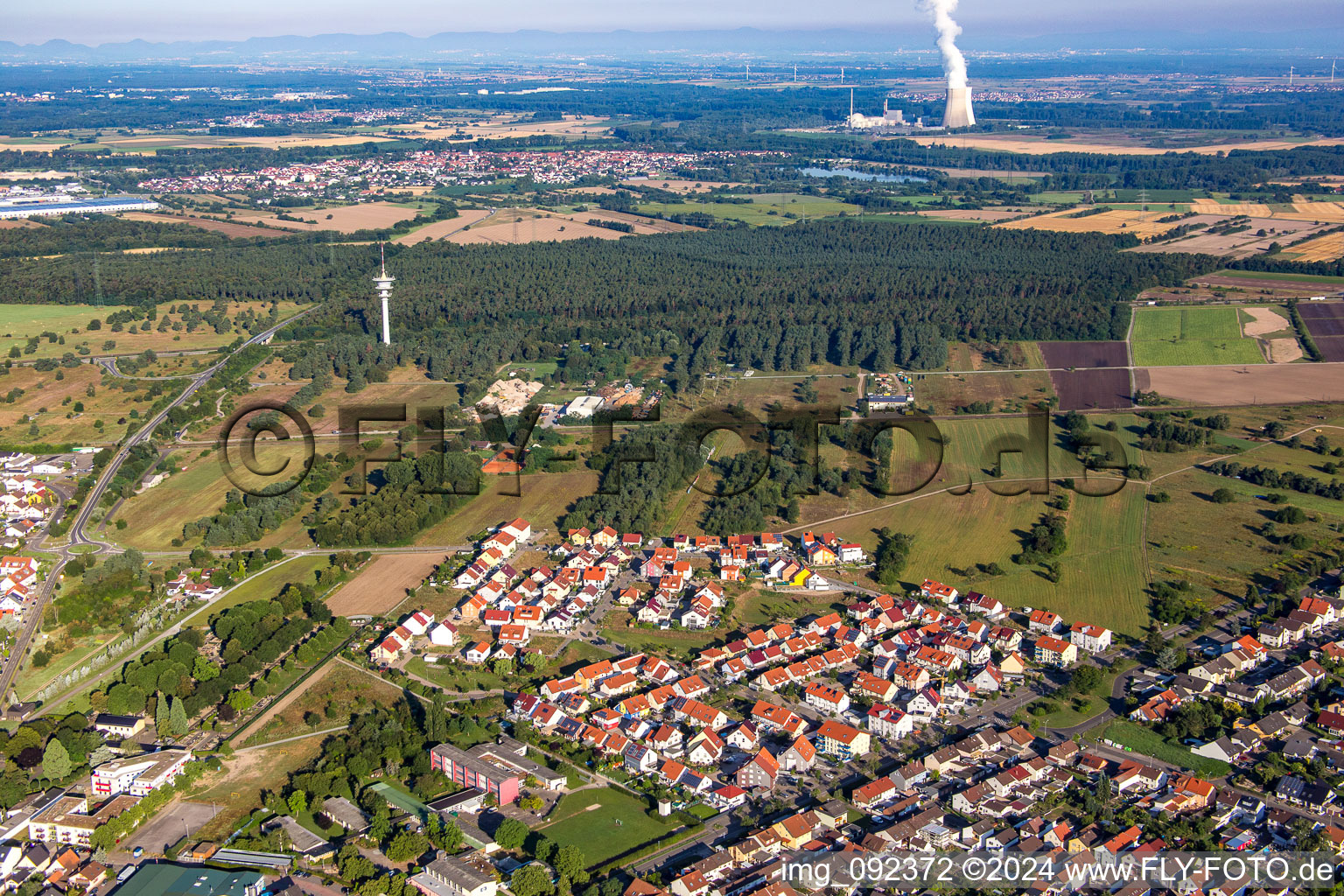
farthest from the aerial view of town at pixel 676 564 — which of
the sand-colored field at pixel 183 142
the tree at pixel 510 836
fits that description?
the sand-colored field at pixel 183 142

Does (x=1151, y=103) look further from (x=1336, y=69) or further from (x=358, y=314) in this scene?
(x=358, y=314)

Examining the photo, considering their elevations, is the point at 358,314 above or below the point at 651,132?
below

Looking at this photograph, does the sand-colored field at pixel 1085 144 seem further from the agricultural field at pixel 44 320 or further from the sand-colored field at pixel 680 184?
the agricultural field at pixel 44 320

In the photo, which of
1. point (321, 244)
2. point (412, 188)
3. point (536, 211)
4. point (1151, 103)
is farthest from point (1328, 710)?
point (1151, 103)

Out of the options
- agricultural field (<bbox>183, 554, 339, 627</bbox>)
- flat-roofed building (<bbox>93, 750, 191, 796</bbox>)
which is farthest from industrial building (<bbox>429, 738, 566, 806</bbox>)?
agricultural field (<bbox>183, 554, 339, 627</bbox>)

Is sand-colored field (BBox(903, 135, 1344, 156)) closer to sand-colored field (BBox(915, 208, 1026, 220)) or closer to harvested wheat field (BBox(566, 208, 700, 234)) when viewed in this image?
sand-colored field (BBox(915, 208, 1026, 220))
